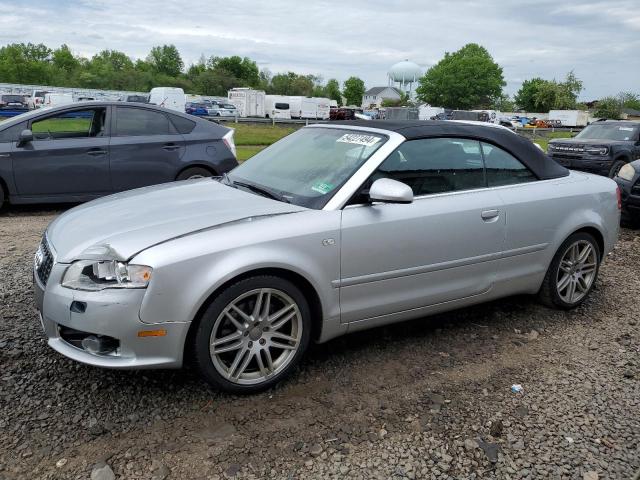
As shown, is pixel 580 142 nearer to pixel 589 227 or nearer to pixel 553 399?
pixel 589 227

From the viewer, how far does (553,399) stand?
Result: 330 cm

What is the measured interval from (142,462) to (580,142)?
47.1 feet

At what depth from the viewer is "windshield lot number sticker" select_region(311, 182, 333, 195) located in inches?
138

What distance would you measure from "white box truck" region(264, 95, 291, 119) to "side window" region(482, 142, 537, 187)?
51.2 m

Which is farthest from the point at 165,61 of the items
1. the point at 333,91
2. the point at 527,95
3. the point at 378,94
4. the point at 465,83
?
the point at 527,95

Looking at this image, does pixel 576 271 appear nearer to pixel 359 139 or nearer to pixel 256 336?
pixel 359 139

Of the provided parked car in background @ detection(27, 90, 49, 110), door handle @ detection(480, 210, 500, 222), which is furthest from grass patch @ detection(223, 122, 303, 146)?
parked car in background @ detection(27, 90, 49, 110)

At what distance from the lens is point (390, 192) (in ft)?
10.9

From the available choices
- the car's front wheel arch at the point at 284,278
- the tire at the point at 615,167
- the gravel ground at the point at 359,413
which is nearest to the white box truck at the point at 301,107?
the tire at the point at 615,167

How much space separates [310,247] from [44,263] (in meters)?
1.56

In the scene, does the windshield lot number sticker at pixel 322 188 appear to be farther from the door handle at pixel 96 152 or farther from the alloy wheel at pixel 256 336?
the door handle at pixel 96 152

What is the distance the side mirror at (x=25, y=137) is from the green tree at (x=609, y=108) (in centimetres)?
8410

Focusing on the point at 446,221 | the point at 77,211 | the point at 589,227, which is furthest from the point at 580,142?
the point at 77,211

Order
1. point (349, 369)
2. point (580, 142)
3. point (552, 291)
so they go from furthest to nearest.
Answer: point (580, 142), point (552, 291), point (349, 369)
